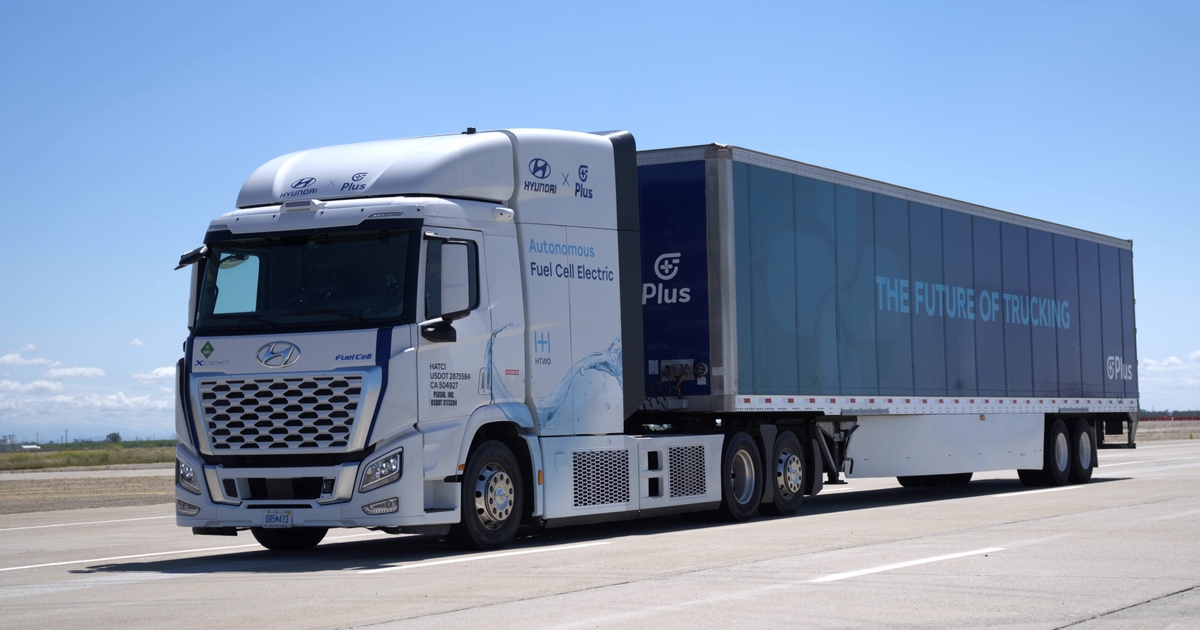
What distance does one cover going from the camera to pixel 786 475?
17.5 meters

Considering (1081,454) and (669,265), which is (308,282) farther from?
(1081,454)

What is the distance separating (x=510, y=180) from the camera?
13570mm

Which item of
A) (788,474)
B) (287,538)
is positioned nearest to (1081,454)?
(788,474)

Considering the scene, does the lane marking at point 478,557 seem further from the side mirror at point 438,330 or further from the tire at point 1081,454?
the tire at point 1081,454

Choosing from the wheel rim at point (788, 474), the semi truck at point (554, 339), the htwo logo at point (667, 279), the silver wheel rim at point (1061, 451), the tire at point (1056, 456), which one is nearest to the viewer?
the semi truck at point (554, 339)

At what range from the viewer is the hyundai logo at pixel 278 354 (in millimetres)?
11930

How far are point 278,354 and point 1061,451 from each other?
1698cm

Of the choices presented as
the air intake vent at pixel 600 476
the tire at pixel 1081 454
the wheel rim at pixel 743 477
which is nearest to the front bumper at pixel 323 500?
the air intake vent at pixel 600 476

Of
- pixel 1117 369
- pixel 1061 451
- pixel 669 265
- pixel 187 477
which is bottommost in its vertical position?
pixel 1061 451

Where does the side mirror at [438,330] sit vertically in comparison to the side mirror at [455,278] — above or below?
below

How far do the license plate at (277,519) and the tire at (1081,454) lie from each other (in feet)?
56.4

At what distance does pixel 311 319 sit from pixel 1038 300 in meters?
15.8

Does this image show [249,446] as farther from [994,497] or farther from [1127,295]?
[1127,295]

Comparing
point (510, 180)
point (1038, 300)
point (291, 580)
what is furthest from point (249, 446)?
point (1038, 300)
